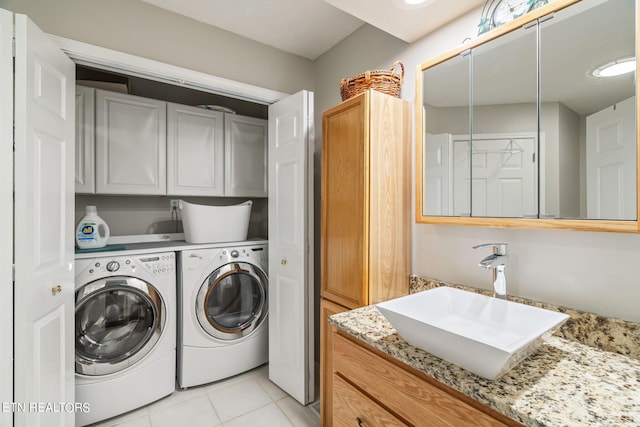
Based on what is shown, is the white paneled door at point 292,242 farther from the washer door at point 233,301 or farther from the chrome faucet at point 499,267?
the chrome faucet at point 499,267

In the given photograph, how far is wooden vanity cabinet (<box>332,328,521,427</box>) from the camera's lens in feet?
2.50

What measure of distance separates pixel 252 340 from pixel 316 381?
599 millimetres

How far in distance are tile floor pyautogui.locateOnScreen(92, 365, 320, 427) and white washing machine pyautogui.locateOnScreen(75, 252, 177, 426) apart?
0.08 meters

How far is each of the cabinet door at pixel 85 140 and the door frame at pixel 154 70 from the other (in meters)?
0.49

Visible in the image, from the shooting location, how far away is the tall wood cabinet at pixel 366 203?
1403 millimetres

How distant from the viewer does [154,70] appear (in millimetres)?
1766

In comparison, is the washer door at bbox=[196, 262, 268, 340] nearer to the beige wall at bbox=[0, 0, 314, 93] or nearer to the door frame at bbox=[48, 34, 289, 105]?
the door frame at bbox=[48, 34, 289, 105]

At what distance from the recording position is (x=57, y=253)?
1410mm

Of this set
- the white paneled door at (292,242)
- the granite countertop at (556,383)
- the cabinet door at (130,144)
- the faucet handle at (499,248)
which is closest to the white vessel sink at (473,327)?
the granite countertop at (556,383)

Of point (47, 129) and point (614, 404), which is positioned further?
point (47, 129)

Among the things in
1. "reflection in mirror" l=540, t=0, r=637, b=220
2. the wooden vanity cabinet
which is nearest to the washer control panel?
the wooden vanity cabinet

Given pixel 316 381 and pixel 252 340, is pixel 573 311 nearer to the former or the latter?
pixel 316 381

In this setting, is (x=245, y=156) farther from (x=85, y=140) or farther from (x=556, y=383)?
(x=556, y=383)

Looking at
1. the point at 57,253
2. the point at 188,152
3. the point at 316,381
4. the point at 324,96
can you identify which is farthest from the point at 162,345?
the point at 324,96
